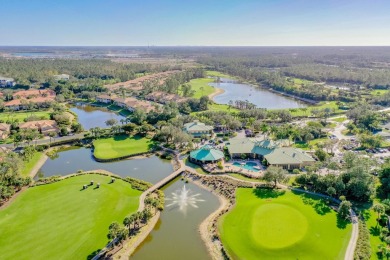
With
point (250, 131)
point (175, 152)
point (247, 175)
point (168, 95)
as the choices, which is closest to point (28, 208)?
point (175, 152)

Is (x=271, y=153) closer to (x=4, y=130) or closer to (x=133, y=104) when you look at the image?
(x=133, y=104)

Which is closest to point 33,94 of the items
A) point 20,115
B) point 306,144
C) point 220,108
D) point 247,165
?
point 20,115

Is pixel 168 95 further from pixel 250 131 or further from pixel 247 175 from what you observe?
pixel 247 175

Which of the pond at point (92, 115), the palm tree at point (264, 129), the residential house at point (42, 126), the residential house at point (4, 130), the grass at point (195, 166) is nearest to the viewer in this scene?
the grass at point (195, 166)

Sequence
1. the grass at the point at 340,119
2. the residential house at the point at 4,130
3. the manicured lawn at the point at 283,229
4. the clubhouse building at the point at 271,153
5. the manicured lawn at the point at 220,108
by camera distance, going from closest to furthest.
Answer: the manicured lawn at the point at 283,229 < the clubhouse building at the point at 271,153 < the residential house at the point at 4,130 < the grass at the point at 340,119 < the manicured lawn at the point at 220,108

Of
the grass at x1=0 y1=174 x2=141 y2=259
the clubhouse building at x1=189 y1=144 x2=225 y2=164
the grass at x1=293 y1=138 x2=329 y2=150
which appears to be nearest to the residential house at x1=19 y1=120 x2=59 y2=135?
the grass at x1=0 y1=174 x2=141 y2=259

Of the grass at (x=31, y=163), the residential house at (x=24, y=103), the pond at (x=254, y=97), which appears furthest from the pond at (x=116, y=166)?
the pond at (x=254, y=97)

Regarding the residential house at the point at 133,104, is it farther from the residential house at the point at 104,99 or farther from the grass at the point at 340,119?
the grass at the point at 340,119
